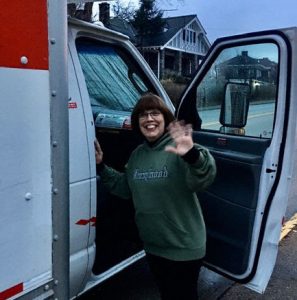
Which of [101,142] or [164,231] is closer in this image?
[164,231]

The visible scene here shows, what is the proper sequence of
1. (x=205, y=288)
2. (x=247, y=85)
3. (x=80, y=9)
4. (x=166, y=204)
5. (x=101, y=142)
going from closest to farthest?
(x=166, y=204)
(x=247, y=85)
(x=101, y=142)
(x=205, y=288)
(x=80, y=9)

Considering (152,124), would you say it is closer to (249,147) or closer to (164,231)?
(164,231)

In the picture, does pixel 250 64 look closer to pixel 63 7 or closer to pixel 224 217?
pixel 224 217

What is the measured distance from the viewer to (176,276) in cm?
263

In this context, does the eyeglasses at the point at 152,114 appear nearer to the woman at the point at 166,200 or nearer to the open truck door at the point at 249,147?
the woman at the point at 166,200

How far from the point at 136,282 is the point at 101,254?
0.76m

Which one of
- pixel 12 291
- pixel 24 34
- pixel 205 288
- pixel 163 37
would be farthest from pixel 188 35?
pixel 12 291

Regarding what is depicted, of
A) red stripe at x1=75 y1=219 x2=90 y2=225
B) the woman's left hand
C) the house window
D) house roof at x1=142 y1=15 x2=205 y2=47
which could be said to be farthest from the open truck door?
house roof at x1=142 y1=15 x2=205 y2=47

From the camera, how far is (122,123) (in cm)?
359

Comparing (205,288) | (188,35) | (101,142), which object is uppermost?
(188,35)

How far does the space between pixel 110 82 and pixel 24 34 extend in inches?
85.9

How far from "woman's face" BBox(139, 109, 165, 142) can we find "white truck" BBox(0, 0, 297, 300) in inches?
12.5

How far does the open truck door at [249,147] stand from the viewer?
110 inches

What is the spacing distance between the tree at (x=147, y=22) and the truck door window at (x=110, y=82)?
1109 inches
